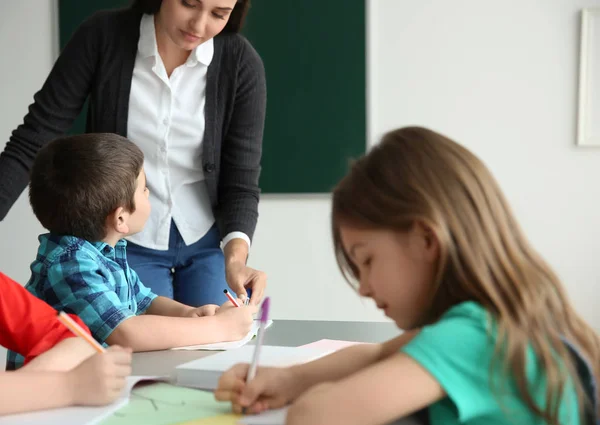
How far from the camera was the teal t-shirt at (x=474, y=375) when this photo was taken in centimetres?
69

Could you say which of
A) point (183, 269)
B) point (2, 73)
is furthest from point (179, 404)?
point (2, 73)

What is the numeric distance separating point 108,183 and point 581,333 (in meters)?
0.97

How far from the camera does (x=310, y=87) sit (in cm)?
343

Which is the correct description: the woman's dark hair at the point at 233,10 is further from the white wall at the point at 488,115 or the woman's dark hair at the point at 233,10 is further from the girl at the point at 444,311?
the white wall at the point at 488,115

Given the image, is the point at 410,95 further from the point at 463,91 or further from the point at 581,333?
the point at 581,333

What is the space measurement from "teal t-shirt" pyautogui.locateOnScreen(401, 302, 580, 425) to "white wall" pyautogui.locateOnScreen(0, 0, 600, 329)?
2.71 metres

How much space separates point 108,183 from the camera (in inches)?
55.8

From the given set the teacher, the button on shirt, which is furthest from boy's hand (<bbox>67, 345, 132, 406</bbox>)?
the button on shirt

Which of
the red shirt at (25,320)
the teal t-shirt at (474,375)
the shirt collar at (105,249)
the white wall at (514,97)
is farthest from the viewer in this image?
the white wall at (514,97)

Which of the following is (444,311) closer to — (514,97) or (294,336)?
(294,336)

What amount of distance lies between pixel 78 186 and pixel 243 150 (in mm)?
624

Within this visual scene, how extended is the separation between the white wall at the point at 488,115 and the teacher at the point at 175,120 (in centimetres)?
158

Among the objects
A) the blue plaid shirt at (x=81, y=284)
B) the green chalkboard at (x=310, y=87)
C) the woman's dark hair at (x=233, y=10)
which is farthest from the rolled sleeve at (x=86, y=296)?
the green chalkboard at (x=310, y=87)

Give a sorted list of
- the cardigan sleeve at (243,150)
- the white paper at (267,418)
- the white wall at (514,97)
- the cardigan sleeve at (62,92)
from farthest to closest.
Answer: the white wall at (514,97)
the cardigan sleeve at (243,150)
the cardigan sleeve at (62,92)
the white paper at (267,418)
